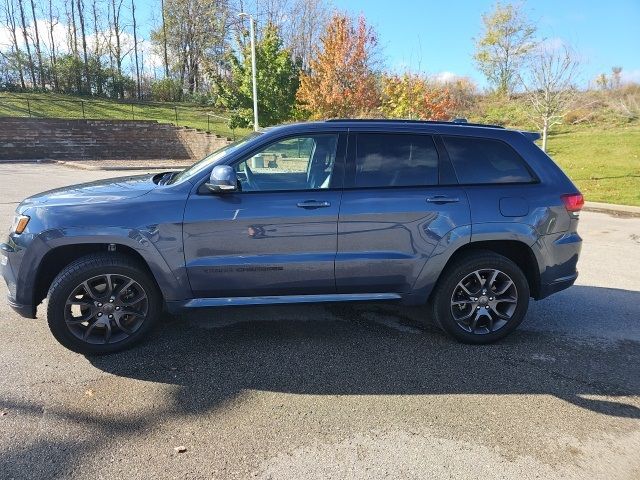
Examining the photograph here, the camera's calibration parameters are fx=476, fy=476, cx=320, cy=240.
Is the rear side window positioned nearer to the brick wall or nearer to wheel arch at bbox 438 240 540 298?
wheel arch at bbox 438 240 540 298

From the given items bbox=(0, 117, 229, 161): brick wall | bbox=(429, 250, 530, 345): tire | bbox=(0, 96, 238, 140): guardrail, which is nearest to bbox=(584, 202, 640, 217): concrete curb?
bbox=(429, 250, 530, 345): tire

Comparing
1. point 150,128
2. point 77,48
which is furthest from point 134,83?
point 150,128

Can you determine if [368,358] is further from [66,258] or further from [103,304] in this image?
[66,258]

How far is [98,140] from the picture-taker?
90.2ft

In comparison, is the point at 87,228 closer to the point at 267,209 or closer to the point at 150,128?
the point at 267,209

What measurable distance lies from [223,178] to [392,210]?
4.30ft

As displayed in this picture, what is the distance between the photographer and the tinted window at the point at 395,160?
379 centimetres

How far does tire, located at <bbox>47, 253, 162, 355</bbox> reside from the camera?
3488mm

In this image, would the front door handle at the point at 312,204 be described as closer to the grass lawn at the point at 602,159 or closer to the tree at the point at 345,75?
the grass lawn at the point at 602,159

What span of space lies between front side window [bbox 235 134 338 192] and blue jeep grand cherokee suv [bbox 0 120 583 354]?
13mm

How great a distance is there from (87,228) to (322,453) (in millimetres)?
2244

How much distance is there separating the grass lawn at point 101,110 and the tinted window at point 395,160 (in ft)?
93.7

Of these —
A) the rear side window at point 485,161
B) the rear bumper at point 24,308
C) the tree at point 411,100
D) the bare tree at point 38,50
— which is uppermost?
the bare tree at point 38,50

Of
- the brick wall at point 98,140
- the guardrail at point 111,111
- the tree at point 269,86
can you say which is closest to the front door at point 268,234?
the tree at point 269,86
